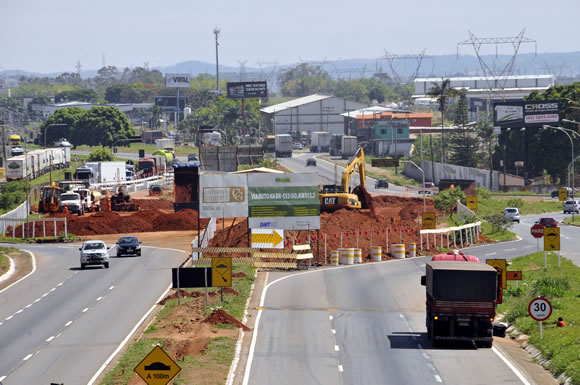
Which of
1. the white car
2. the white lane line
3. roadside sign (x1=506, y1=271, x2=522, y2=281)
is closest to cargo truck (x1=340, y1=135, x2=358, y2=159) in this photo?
the white car

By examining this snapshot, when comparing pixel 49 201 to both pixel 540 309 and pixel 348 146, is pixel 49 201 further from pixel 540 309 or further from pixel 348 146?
pixel 348 146

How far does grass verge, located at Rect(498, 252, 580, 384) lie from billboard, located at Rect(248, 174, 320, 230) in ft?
39.5

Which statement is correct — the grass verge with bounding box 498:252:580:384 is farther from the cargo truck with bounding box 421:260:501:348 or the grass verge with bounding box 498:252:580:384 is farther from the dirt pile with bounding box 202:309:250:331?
the dirt pile with bounding box 202:309:250:331

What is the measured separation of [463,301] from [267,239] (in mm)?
25566

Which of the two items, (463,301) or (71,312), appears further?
(71,312)

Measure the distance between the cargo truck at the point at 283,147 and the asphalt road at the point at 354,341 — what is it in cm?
13506

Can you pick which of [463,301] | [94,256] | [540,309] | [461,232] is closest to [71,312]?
[94,256]

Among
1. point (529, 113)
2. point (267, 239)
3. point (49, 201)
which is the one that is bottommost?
point (49, 201)

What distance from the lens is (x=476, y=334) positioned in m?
30.3

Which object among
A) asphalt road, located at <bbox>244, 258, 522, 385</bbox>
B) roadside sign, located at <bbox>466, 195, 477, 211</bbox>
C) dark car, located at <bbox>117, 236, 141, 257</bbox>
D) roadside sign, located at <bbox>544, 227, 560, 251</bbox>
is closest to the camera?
asphalt road, located at <bbox>244, 258, 522, 385</bbox>

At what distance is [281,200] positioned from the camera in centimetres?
5388

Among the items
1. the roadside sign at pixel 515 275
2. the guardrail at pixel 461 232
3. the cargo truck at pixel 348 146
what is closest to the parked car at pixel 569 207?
the guardrail at pixel 461 232

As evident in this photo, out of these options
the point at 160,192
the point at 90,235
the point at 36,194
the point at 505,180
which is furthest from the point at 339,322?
the point at 505,180

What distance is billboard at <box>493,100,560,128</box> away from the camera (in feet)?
410
